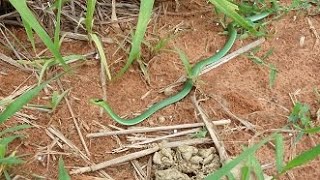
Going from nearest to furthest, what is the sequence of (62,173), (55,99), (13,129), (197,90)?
(62,173)
(13,129)
(55,99)
(197,90)

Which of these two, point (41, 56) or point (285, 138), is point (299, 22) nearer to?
point (285, 138)

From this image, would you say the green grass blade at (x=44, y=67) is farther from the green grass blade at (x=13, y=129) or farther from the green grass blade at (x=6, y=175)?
the green grass blade at (x=6, y=175)

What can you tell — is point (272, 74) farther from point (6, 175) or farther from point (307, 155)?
point (6, 175)

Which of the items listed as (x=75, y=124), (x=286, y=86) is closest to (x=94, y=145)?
(x=75, y=124)

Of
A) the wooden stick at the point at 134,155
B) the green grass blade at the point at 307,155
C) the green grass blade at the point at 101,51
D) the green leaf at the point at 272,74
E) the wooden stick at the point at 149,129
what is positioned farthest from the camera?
the green leaf at the point at 272,74

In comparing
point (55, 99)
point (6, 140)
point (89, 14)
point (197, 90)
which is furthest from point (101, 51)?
point (6, 140)

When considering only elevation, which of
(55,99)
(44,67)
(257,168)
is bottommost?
(257,168)

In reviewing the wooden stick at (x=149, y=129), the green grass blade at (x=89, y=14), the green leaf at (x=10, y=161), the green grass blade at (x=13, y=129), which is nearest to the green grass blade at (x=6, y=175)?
the green leaf at (x=10, y=161)
